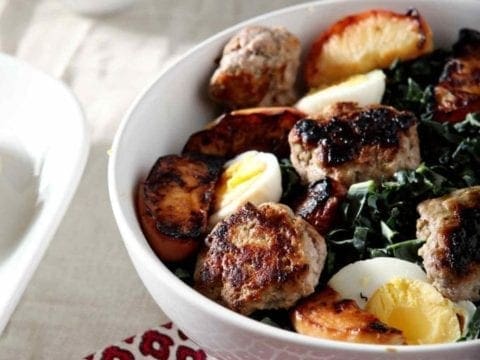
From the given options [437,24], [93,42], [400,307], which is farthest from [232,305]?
[93,42]

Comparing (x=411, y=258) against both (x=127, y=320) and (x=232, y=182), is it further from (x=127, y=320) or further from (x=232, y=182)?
(x=127, y=320)

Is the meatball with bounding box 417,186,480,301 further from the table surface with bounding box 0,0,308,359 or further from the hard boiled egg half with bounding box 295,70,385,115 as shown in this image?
the table surface with bounding box 0,0,308,359

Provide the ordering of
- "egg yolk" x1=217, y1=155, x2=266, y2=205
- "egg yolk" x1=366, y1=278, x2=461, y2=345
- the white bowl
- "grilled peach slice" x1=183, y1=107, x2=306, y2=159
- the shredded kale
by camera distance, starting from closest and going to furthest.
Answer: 1. the white bowl
2. "egg yolk" x1=366, y1=278, x2=461, y2=345
3. the shredded kale
4. "egg yolk" x1=217, y1=155, x2=266, y2=205
5. "grilled peach slice" x1=183, y1=107, x2=306, y2=159

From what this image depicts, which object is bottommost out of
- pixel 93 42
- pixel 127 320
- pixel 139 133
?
pixel 127 320

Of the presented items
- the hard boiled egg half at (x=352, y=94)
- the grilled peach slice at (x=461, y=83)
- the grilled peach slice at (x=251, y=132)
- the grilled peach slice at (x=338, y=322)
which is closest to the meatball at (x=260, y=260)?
the grilled peach slice at (x=338, y=322)

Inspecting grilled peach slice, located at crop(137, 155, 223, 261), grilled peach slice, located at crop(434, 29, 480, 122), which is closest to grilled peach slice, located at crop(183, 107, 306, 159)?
grilled peach slice, located at crop(137, 155, 223, 261)
